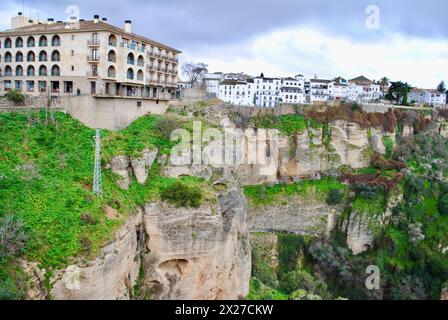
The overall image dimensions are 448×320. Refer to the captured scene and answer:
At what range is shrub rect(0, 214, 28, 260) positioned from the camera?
1691 centimetres

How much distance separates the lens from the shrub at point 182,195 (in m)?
24.2

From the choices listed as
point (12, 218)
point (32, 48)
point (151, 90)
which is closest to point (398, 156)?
point (151, 90)

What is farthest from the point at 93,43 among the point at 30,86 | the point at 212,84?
the point at 212,84

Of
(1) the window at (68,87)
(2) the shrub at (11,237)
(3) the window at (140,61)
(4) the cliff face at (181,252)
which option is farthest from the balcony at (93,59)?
(2) the shrub at (11,237)

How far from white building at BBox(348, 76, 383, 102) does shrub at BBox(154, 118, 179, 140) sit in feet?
170

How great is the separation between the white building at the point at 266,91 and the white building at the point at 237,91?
831mm

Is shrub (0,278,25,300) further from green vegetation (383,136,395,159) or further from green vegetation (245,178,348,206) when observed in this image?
green vegetation (383,136,395,159)

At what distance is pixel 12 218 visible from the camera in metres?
18.0

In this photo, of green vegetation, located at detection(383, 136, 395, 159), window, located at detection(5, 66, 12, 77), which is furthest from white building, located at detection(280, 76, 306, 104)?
window, located at detection(5, 66, 12, 77)

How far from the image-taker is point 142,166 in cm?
2605

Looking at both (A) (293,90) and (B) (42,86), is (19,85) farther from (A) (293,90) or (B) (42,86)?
(A) (293,90)

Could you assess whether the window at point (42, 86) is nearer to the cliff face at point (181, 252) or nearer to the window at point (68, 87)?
the window at point (68, 87)

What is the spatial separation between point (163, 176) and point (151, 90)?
15.4 m
